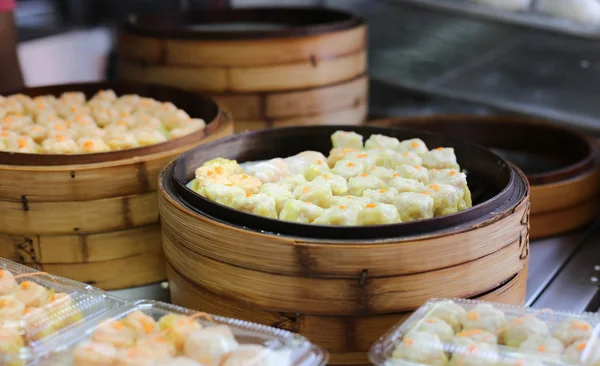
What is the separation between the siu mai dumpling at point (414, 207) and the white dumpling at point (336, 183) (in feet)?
0.66

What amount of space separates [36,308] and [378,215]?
36.7 inches

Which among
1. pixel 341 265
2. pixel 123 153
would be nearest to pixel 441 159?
pixel 341 265

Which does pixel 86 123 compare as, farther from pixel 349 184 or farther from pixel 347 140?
pixel 349 184

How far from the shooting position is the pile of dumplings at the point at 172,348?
159cm

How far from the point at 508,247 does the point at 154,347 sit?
3.37 feet

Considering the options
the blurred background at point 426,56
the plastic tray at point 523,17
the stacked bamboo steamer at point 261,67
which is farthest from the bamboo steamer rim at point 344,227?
the blurred background at point 426,56

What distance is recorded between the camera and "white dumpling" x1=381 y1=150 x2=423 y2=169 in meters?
2.45

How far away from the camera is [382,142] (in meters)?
2.62

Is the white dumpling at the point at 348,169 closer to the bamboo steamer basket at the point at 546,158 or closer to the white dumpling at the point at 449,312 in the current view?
the white dumpling at the point at 449,312

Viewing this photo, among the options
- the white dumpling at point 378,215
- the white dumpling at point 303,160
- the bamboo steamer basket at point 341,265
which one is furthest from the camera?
the white dumpling at point 303,160

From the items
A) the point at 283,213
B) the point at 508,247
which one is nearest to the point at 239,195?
the point at 283,213

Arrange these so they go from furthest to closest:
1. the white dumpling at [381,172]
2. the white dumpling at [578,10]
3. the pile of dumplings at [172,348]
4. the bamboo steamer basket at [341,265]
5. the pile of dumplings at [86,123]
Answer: the white dumpling at [578,10], the pile of dumplings at [86,123], the white dumpling at [381,172], the bamboo steamer basket at [341,265], the pile of dumplings at [172,348]

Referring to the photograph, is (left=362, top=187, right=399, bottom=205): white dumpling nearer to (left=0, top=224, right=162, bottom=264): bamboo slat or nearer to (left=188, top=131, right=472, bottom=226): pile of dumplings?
(left=188, top=131, right=472, bottom=226): pile of dumplings

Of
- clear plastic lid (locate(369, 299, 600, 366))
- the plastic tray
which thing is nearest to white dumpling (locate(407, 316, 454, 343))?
clear plastic lid (locate(369, 299, 600, 366))
